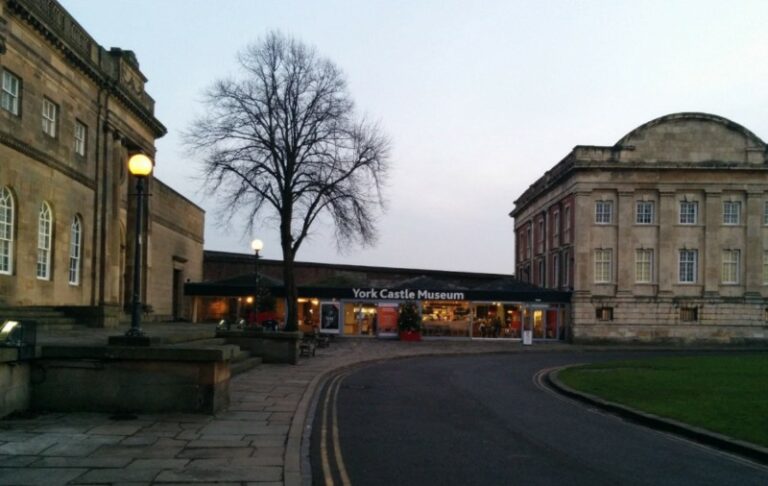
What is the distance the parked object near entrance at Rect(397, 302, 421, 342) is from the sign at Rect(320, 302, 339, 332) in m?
4.54

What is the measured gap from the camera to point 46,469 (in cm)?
889

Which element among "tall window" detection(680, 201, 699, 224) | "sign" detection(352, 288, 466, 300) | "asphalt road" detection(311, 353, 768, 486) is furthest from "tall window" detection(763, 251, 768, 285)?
"asphalt road" detection(311, 353, 768, 486)

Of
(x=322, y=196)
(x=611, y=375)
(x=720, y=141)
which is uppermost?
(x=720, y=141)

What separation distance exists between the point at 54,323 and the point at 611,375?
713 inches

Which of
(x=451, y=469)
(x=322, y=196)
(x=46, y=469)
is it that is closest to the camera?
(x=46, y=469)

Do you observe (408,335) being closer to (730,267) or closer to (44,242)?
(730,267)

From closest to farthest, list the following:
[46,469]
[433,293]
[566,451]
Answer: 1. [46,469]
2. [566,451]
3. [433,293]

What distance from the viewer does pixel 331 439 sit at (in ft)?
38.7

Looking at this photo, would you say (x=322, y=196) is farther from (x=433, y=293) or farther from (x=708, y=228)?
(x=708, y=228)

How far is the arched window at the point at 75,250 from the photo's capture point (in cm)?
3147

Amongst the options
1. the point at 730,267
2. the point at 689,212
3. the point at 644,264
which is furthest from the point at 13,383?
the point at 730,267

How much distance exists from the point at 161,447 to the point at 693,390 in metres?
13.8

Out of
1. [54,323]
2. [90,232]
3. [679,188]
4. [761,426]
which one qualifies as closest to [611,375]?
[761,426]

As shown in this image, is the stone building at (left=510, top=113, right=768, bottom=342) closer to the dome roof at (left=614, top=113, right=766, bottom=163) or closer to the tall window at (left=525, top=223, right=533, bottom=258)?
the dome roof at (left=614, top=113, right=766, bottom=163)
